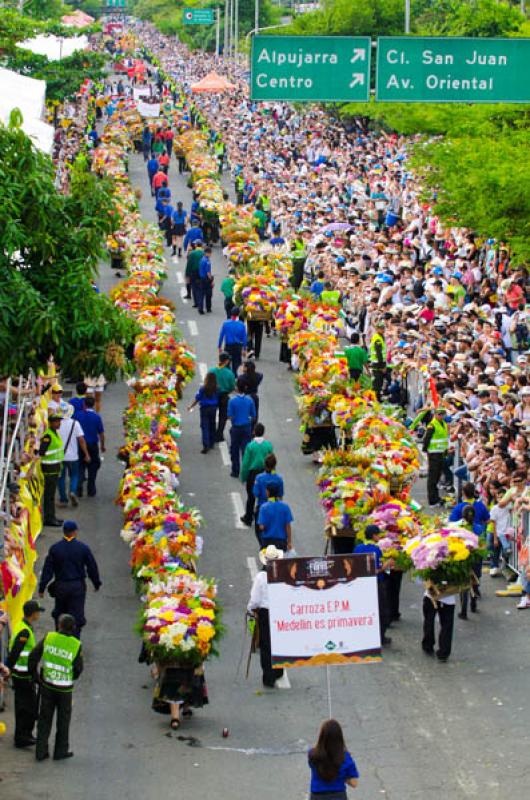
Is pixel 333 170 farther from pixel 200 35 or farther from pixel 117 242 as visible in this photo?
pixel 200 35

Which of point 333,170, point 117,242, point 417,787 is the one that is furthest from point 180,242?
point 417,787

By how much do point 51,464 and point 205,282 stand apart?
1418cm

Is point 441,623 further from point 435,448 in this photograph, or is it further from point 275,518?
point 435,448

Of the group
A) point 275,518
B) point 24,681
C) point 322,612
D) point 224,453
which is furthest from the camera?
point 224,453

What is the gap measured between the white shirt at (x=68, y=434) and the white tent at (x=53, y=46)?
121 feet

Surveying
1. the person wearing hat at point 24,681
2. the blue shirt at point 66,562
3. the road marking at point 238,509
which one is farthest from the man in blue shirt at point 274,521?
the person wearing hat at point 24,681

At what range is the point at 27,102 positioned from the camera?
35531mm

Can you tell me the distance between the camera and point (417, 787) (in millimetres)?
13789

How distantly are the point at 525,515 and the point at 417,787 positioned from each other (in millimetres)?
5542

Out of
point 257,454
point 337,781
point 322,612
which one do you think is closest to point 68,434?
point 257,454

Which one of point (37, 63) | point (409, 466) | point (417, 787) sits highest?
point (37, 63)

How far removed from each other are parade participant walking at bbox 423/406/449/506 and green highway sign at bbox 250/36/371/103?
464 centimetres

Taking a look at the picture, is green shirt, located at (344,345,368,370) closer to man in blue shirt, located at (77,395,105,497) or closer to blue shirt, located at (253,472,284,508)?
man in blue shirt, located at (77,395,105,497)

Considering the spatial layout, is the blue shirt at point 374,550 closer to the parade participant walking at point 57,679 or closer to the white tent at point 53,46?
the parade participant walking at point 57,679
